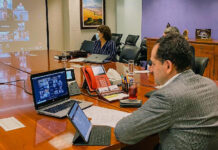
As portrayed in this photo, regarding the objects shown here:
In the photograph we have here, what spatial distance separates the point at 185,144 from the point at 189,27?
5.36 metres

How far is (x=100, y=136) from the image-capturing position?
1563 millimetres

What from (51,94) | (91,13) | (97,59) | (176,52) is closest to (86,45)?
(91,13)

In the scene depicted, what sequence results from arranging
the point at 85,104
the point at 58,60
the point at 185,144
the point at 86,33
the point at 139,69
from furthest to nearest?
the point at 86,33 < the point at 58,60 < the point at 139,69 < the point at 85,104 < the point at 185,144

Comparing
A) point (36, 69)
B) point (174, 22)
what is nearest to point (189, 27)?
point (174, 22)

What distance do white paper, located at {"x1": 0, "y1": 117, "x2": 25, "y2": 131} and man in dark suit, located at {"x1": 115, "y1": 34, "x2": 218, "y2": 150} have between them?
66 cm

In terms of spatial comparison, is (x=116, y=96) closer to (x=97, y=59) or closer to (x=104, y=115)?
(x=104, y=115)

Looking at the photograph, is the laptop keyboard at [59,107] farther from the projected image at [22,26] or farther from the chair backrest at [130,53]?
the projected image at [22,26]

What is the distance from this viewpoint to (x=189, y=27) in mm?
6332

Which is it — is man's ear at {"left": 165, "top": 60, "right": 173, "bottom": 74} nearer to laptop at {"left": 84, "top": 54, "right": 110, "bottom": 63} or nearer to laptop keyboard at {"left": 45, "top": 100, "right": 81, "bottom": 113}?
laptop keyboard at {"left": 45, "top": 100, "right": 81, "bottom": 113}

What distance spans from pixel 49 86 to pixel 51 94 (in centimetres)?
6

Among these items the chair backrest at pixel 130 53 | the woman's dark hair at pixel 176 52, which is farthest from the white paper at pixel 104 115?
the chair backrest at pixel 130 53

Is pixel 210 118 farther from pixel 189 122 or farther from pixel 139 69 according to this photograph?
pixel 139 69

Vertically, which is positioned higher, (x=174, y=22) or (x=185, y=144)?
(x=174, y=22)

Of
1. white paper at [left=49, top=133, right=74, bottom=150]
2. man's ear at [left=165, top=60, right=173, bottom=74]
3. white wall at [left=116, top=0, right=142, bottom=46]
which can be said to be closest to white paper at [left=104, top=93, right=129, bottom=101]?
white paper at [left=49, top=133, right=74, bottom=150]
